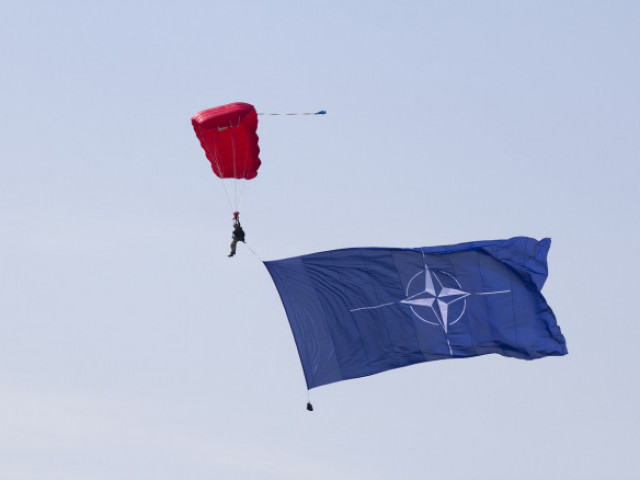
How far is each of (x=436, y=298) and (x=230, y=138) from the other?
5.34 metres

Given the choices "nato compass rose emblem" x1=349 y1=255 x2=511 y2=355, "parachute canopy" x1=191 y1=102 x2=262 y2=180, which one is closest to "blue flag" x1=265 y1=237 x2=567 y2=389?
"nato compass rose emblem" x1=349 y1=255 x2=511 y2=355

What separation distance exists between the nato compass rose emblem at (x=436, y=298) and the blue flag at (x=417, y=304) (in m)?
0.02

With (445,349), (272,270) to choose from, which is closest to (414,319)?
(445,349)

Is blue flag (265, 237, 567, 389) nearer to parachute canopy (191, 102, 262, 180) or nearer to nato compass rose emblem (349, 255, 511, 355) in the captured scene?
nato compass rose emblem (349, 255, 511, 355)

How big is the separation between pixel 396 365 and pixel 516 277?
3231mm

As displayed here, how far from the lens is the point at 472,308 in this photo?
39375 mm

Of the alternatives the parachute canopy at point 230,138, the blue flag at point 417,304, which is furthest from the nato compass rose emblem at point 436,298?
the parachute canopy at point 230,138

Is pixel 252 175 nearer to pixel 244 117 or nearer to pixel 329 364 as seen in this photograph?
pixel 244 117

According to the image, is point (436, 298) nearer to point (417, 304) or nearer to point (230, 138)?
point (417, 304)

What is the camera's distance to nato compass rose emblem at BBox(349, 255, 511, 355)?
3919cm

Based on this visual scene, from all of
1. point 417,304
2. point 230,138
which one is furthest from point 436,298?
point 230,138

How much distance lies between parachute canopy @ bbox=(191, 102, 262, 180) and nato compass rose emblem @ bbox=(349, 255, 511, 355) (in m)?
4.09

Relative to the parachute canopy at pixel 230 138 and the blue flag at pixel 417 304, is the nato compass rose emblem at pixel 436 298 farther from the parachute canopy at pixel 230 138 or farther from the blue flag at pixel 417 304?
the parachute canopy at pixel 230 138

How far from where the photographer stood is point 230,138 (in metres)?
39.8
